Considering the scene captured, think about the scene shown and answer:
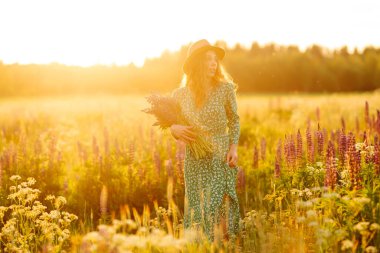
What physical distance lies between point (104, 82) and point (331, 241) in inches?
2651

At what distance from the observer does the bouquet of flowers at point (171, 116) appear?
5996mm

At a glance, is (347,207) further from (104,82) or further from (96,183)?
(104,82)

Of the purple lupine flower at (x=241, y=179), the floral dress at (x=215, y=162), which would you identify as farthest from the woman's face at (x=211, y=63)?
the purple lupine flower at (x=241, y=179)

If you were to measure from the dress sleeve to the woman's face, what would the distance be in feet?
0.84

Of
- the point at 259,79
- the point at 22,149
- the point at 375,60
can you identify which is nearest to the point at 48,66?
the point at 259,79

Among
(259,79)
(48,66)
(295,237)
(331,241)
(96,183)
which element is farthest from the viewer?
(259,79)

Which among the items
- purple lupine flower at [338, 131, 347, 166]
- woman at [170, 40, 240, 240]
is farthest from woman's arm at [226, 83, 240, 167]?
purple lupine flower at [338, 131, 347, 166]

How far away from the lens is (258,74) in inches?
2975

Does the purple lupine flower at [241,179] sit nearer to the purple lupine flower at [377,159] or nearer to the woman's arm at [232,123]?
the woman's arm at [232,123]

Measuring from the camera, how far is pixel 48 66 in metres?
57.1

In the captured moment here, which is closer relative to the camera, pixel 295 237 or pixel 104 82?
pixel 295 237

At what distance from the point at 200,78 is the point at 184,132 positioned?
0.69 meters

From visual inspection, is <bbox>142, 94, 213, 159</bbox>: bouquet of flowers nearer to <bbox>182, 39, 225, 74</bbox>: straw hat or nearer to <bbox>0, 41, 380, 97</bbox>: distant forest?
<bbox>182, 39, 225, 74</bbox>: straw hat

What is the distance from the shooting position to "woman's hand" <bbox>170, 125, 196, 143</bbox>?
5992mm
